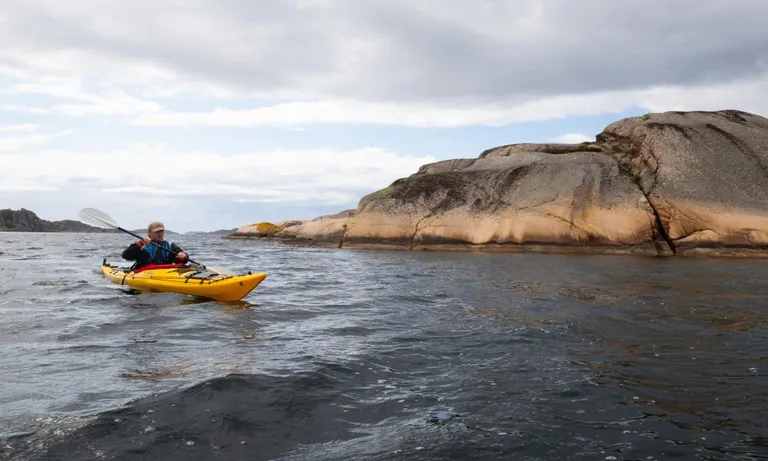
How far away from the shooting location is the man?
484 inches

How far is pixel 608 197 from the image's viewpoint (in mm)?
22703

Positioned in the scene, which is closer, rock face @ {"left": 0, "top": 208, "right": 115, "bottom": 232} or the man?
the man

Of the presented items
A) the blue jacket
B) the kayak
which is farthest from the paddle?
the blue jacket

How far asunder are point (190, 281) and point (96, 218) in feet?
18.2

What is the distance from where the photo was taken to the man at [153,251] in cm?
1230

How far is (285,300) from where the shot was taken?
11.1 m

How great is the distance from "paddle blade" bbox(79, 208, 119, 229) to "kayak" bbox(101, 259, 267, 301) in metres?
1.86

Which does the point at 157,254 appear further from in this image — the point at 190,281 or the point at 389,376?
the point at 389,376

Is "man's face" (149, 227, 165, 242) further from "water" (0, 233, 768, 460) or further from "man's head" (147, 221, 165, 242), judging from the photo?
"water" (0, 233, 768, 460)

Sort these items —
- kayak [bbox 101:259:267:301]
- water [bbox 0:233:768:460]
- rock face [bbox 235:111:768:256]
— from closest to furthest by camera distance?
1. water [bbox 0:233:768:460]
2. kayak [bbox 101:259:267:301]
3. rock face [bbox 235:111:768:256]

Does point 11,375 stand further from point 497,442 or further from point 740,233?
point 740,233

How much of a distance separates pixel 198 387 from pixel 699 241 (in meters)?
20.8

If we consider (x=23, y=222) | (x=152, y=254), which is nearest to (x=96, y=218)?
(x=152, y=254)

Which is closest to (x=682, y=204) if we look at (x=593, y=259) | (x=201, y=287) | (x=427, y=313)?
(x=593, y=259)
